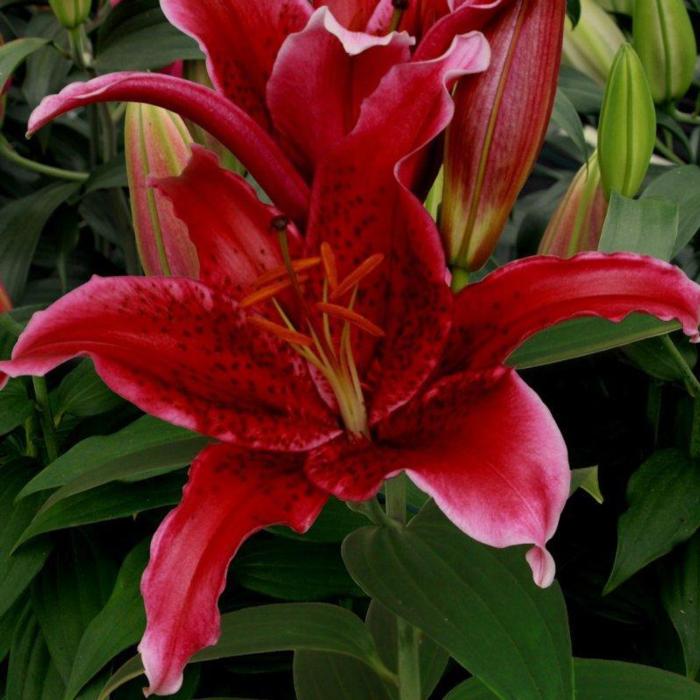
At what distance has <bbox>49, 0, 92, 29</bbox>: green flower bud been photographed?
814mm

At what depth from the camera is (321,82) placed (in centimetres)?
42

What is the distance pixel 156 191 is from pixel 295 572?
22 centimetres

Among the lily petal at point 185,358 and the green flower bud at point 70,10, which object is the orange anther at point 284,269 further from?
the green flower bud at point 70,10

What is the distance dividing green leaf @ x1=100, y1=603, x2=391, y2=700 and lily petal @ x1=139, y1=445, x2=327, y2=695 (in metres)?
0.11

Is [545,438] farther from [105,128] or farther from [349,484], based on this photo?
[105,128]

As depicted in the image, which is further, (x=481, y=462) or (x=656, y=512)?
(x=656, y=512)

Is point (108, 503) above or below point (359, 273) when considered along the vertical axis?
below

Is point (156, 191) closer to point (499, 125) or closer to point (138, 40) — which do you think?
point (499, 125)

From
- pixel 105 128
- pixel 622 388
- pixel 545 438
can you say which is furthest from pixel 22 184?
pixel 545 438

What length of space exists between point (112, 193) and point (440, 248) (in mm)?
580

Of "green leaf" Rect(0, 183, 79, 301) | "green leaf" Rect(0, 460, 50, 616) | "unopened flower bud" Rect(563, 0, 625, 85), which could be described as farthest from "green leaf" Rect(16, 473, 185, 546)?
"unopened flower bud" Rect(563, 0, 625, 85)

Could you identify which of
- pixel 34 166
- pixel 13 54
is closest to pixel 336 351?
pixel 13 54

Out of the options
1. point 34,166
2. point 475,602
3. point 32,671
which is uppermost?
point 475,602

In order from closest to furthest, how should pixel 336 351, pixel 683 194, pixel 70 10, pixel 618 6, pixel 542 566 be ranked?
1. pixel 542 566
2. pixel 336 351
3. pixel 683 194
4. pixel 70 10
5. pixel 618 6
